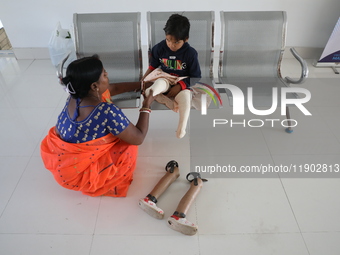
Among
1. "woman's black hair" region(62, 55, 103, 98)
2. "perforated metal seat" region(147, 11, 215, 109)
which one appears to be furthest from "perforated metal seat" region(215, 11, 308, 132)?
"woman's black hair" region(62, 55, 103, 98)

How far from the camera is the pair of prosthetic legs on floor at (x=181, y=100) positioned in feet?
6.34

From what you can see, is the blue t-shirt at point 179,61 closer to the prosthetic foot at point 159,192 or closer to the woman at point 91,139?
the woman at point 91,139

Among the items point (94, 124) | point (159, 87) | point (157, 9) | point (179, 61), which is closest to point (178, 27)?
point (179, 61)

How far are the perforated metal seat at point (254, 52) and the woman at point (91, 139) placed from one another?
901 millimetres

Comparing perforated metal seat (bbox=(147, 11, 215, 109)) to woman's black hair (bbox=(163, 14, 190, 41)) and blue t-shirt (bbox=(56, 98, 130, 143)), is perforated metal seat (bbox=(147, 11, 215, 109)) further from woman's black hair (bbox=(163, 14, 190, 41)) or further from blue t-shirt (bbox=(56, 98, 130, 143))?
blue t-shirt (bbox=(56, 98, 130, 143))

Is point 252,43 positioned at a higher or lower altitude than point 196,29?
lower

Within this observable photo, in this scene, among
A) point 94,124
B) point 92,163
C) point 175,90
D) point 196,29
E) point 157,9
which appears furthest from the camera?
point 157,9

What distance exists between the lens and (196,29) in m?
2.27

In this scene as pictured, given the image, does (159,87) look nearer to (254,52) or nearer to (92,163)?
(92,163)

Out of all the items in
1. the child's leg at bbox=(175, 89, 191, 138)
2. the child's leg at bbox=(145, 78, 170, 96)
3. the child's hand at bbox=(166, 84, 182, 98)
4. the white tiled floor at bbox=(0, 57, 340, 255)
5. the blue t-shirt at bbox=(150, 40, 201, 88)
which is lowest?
the white tiled floor at bbox=(0, 57, 340, 255)

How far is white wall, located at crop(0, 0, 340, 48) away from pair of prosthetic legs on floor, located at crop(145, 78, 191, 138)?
1692mm

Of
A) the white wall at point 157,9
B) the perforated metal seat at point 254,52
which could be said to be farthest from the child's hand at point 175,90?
the white wall at point 157,9

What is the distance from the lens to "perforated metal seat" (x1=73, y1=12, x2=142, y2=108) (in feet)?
7.44

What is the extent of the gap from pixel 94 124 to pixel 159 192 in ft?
2.14
